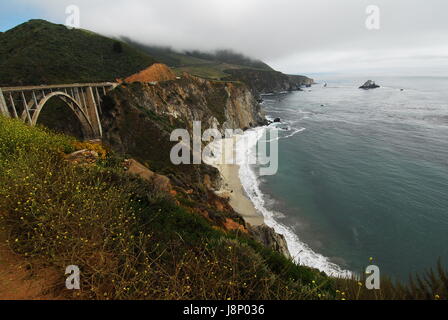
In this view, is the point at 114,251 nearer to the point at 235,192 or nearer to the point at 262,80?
the point at 235,192

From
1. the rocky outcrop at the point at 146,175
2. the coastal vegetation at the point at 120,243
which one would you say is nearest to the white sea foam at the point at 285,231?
the coastal vegetation at the point at 120,243

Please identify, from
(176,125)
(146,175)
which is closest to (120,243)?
(146,175)

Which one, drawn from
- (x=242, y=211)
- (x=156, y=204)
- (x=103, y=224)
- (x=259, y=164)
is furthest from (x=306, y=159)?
(x=103, y=224)

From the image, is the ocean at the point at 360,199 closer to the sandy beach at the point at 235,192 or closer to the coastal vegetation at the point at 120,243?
the sandy beach at the point at 235,192

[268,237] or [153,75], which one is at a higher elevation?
[153,75]

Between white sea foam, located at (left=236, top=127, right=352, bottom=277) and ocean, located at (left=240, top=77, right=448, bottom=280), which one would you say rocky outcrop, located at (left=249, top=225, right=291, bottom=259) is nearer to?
white sea foam, located at (left=236, top=127, right=352, bottom=277)
